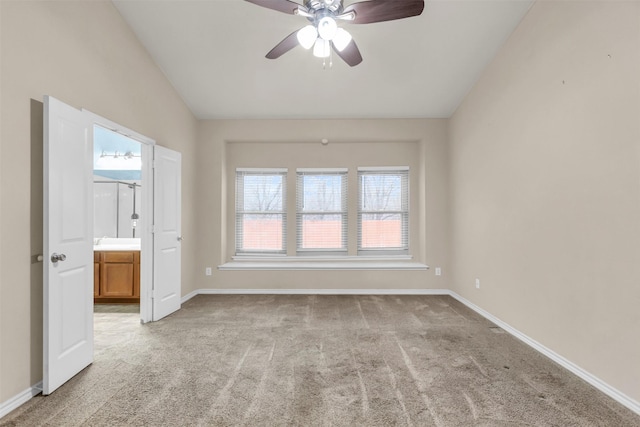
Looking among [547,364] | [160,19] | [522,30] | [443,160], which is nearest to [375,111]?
[443,160]

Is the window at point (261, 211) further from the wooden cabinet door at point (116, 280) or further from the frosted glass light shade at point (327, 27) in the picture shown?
the frosted glass light shade at point (327, 27)

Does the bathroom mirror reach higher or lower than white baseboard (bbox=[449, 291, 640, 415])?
higher

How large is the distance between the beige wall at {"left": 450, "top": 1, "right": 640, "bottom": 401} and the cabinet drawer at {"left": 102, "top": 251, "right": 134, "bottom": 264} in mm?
4734

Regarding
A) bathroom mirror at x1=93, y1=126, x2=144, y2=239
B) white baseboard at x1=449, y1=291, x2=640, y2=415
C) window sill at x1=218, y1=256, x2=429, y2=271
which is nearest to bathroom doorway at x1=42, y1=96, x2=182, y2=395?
bathroom mirror at x1=93, y1=126, x2=144, y2=239

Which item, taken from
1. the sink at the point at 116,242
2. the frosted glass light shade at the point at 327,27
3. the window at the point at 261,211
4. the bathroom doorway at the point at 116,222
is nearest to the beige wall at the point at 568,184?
the frosted glass light shade at the point at 327,27

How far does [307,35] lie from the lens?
2465 millimetres

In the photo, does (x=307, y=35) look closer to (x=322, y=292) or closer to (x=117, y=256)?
(x=322, y=292)

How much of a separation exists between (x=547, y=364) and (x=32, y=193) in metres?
4.17

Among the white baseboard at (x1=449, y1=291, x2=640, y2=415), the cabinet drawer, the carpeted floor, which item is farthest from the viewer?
the cabinet drawer

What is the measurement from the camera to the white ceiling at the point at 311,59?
3.26 meters

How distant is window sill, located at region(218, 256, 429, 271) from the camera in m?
5.10

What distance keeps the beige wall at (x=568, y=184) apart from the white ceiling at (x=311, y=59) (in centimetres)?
44

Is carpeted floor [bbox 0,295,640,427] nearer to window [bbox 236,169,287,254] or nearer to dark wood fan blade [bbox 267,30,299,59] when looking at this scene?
window [bbox 236,169,287,254]

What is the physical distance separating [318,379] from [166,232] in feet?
8.76
